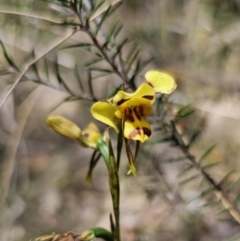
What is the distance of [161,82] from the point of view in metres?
0.66

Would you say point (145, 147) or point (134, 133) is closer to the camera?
point (134, 133)

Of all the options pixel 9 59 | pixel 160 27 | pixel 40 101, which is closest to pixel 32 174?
pixel 40 101

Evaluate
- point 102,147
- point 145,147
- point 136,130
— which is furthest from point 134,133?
point 145,147

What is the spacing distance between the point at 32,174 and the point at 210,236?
0.98 meters

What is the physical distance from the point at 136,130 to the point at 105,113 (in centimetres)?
4

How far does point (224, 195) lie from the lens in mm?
893

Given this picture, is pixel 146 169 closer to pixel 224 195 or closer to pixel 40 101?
pixel 224 195

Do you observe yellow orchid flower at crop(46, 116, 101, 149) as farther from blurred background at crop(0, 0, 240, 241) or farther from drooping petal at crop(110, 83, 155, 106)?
blurred background at crop(0, 0, 240, 241)

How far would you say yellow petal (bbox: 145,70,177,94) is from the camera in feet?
2.14

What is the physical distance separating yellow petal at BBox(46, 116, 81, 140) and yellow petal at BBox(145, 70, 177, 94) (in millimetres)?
136

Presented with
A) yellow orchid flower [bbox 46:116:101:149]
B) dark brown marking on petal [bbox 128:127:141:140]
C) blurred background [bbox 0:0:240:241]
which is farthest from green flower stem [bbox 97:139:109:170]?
blurred background [bbox 0:0:240:241]

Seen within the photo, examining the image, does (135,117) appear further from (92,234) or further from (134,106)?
(92,234)

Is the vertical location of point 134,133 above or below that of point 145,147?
below

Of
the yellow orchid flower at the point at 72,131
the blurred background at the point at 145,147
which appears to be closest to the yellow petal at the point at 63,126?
the yellow orchid flower at the point at 72,131
